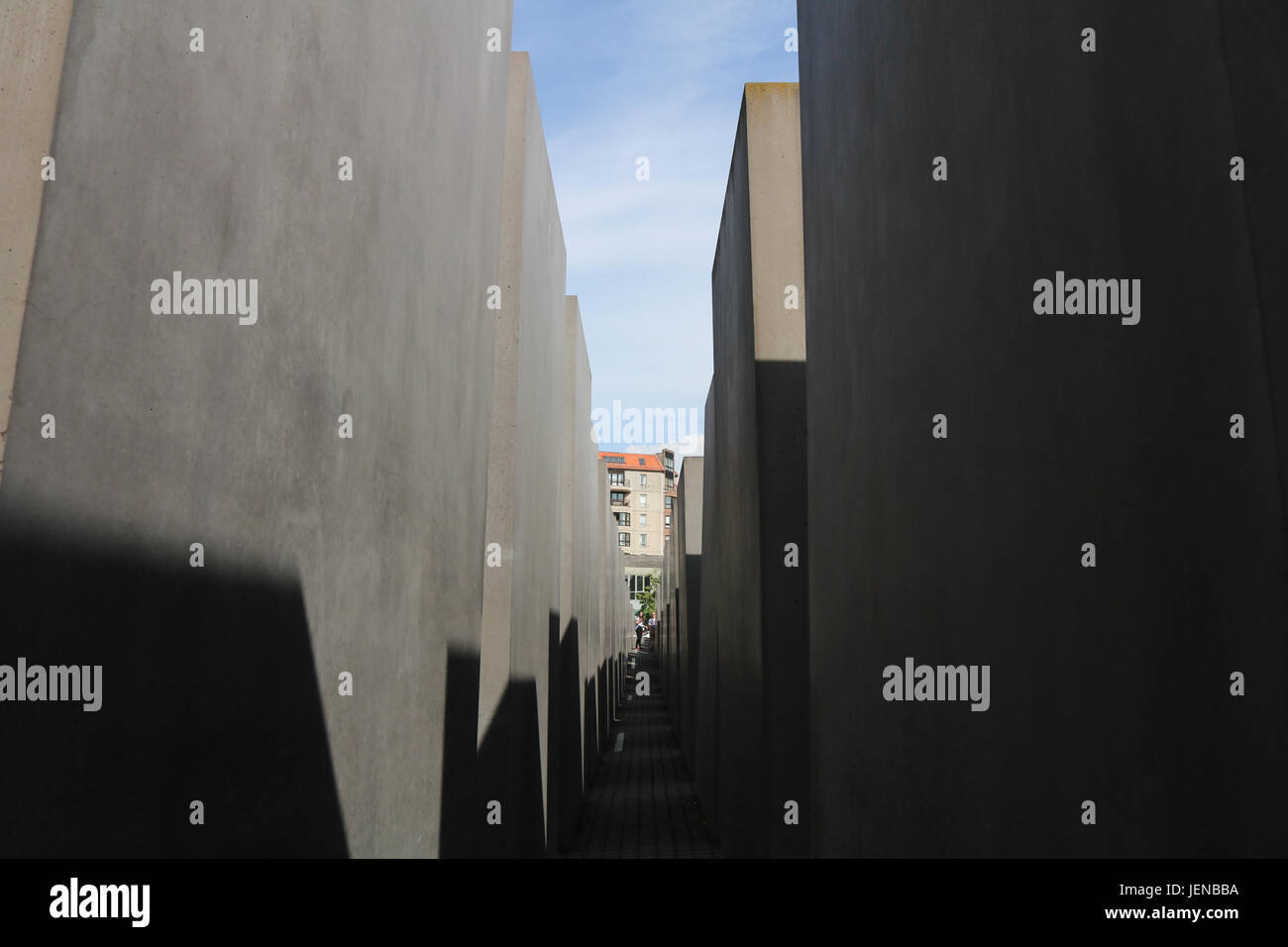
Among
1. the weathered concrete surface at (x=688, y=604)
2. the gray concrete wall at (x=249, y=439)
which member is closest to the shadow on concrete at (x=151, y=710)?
the gray concrete wall at (x=249, y=439)

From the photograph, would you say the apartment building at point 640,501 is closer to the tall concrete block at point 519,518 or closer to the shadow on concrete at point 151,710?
the tall concrete block at point 519,518

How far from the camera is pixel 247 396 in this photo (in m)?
2.53

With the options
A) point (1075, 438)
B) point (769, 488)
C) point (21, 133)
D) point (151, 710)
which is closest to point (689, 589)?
point (769, 488)

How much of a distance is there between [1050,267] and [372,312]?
2.44 m

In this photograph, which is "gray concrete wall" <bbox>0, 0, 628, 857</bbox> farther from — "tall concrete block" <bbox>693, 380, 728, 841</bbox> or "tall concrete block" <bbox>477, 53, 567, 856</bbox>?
"tall concrete block" <bbox>693, 380, 728, 841</bbox>

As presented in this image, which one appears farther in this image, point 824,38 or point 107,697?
point 824,38

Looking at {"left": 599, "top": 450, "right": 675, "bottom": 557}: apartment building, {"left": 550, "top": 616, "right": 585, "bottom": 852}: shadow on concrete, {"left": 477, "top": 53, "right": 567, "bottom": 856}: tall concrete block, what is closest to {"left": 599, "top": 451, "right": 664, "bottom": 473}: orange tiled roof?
{"left": 599, "top": 450, "right": 675, "bottom": 557}: apartment building

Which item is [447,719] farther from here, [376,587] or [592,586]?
[592,586]

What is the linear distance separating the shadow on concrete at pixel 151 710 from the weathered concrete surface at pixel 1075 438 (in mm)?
2213

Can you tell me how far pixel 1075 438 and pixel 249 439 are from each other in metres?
2.25

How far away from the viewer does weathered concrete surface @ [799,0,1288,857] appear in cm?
195

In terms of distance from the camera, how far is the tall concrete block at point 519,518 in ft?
22.7

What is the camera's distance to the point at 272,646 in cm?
272
